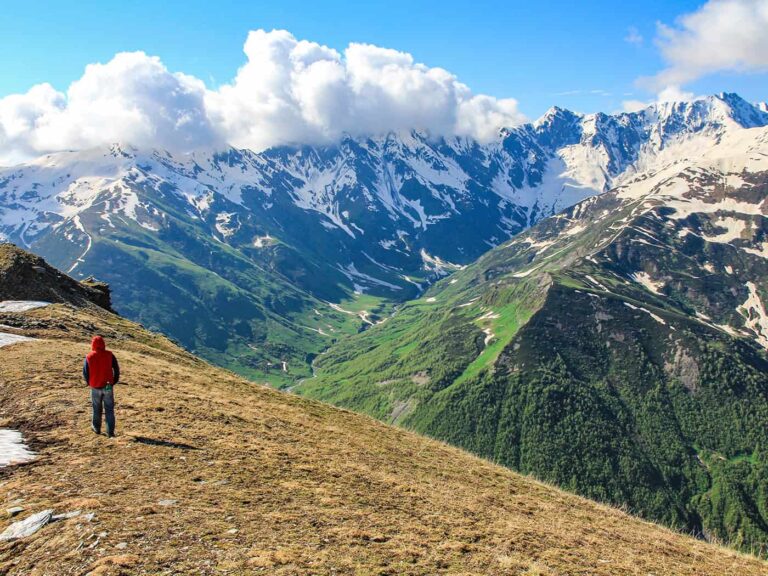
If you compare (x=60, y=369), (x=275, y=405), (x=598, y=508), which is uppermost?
(x=60, y=369)

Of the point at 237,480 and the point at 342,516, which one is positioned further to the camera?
the point at 237,480

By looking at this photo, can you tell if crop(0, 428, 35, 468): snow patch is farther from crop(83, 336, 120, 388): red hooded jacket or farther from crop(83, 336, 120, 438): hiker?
crop(83, 336, 120, 388): red hooded jacket

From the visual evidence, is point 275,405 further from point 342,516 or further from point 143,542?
point 143,542

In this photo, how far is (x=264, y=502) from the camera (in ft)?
63.8

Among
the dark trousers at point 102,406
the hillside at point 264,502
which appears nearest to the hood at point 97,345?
the dark trousers at point 102,406

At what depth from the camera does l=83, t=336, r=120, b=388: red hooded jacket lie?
23609 mm

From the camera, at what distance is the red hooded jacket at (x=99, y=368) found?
77.5 ft

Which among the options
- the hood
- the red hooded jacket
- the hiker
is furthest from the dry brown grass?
the hood

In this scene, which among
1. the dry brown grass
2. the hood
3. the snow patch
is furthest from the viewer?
the hood

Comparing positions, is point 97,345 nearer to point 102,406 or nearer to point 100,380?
point 100,380

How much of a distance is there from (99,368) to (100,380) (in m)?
0.62

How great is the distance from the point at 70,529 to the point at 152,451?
7996mm

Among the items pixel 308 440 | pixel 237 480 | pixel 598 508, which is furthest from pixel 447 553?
pixel 598 508

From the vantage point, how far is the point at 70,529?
49.1 feet
